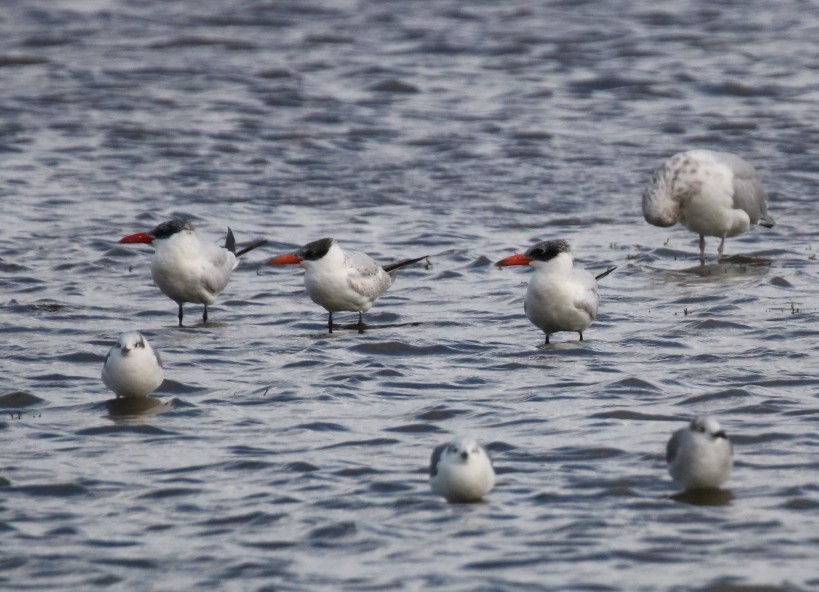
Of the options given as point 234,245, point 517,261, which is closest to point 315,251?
point 517,261

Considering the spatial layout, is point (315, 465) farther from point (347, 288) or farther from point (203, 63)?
point (203, 63)

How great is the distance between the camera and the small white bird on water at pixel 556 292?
37.7 ft

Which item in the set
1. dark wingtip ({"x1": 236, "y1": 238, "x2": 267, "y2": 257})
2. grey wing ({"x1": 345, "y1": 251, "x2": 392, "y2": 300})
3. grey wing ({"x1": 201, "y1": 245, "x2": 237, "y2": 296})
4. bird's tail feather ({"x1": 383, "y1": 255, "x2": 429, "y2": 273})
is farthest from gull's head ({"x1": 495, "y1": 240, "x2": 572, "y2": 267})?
dark wingtip ({"x1": 236, "y1": 238, "x2": 267, "y2": 257})

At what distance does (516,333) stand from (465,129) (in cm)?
891

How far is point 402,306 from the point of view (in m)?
13.3

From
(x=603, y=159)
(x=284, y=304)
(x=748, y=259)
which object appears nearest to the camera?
(x=284, y=304)

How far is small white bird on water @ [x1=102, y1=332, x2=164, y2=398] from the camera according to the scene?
9898 mm

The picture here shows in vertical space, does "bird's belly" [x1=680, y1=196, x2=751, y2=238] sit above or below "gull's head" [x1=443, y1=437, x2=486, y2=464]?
above

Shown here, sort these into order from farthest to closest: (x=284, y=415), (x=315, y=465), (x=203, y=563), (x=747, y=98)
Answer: (x=747, y=98) < (x=284, y=415) < (x=315, y=465) < (x=203, y=563)

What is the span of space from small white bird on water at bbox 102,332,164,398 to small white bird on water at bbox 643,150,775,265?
636 cm

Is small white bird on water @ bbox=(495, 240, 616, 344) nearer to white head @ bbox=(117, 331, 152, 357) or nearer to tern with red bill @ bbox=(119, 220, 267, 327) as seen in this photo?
tern with red bill @ bbox=(119, 220, 267, 327)

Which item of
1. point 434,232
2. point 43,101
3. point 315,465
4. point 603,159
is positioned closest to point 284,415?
point 315,465

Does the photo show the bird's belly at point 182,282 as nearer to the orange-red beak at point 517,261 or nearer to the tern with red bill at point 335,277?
the tern with red bill at point 335,277

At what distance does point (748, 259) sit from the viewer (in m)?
15.0
